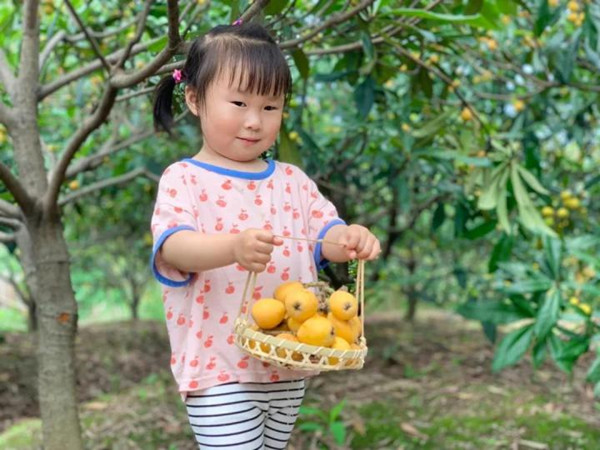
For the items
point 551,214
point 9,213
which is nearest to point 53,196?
point 9,213

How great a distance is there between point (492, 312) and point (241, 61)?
1.76 meters

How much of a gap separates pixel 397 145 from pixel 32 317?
313 centimetres

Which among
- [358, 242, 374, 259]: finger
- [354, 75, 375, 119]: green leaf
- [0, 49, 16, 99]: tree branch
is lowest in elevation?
[358, 242, 374, 259]: finger

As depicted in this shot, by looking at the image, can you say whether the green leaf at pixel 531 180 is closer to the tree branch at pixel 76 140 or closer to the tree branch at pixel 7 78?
the tree branch at pixel 76 140

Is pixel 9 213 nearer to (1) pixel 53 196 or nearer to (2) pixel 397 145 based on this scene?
(1) pixel 53 196

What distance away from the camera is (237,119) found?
151 centimetres

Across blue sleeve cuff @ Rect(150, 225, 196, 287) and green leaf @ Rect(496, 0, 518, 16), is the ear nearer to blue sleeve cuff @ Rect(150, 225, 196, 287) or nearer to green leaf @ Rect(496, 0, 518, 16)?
blue sleeve cuff @ Rect(150, 225, 196, 287)

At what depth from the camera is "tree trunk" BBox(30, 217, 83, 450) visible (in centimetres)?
234

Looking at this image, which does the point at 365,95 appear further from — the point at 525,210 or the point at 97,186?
the point at 97,186

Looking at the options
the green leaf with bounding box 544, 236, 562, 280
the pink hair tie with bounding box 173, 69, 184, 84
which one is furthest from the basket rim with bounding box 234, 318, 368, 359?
the green leaf with bounding box 544, 236, 562, 280

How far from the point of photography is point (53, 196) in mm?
2258

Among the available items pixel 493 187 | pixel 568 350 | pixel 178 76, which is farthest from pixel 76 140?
pixel 568 350

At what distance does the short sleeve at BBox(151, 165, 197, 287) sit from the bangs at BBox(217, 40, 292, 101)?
22cm

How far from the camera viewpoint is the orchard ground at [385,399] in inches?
123
